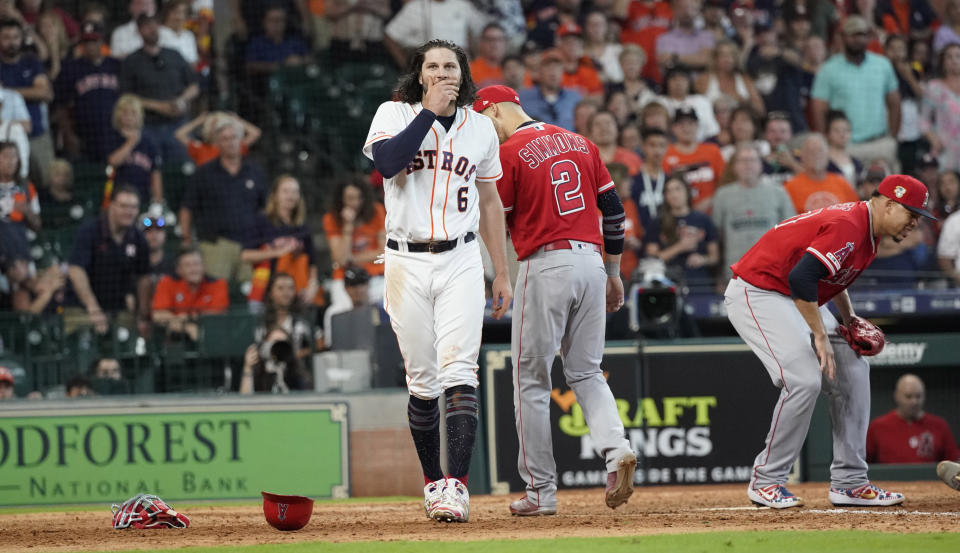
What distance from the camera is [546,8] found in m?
13.0

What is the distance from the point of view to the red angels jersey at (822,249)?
18.8 ft

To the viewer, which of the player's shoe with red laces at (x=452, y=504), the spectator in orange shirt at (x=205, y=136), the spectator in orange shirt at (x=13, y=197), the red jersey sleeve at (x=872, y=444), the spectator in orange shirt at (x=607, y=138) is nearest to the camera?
the player's shoe with red laces at (x=452, y=504)

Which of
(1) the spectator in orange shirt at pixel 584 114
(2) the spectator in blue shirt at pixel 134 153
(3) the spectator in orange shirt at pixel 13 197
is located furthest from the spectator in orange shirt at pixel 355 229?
(3) the spectator in orange shirt at pixel 13 197

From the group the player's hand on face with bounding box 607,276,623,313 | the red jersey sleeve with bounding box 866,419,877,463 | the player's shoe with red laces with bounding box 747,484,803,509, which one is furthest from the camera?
the red jersey sleeve with bounding box 866,419,877,463

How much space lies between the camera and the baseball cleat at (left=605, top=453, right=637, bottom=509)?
5523mm

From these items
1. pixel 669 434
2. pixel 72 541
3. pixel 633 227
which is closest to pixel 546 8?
pixel 633 227

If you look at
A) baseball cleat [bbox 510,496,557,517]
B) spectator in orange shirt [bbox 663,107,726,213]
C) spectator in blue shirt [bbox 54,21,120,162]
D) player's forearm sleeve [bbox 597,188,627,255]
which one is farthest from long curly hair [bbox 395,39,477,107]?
spectator in blue shirt [bbox 54,21,120,162]

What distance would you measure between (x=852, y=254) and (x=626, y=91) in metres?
6.54

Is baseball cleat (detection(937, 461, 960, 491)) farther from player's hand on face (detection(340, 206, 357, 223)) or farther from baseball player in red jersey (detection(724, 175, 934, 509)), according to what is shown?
player's hand on face (detection(340, 206, 357, 223))

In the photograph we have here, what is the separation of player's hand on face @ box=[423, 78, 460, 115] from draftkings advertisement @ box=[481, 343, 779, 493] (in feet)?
11.0

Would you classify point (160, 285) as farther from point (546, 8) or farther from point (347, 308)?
point (546, 8)

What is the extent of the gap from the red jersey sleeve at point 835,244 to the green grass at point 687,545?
146 centimetres

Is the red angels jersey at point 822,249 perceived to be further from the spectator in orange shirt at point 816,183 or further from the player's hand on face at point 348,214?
the player's hand on face at point 348,214

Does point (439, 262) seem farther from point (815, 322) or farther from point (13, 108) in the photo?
point (13, 108)
